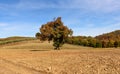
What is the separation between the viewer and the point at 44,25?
60875 millimetres

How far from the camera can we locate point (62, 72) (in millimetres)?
18922

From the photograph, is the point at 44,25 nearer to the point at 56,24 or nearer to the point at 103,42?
the point at 56,24

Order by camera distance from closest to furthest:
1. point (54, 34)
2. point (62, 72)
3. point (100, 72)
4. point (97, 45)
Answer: point (100, 72), point (62, 72), point (54, 34), point (97, 45)

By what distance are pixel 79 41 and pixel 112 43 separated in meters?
16.6

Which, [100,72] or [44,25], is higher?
[44,25]

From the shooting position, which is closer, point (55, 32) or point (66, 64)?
point (66, 64)

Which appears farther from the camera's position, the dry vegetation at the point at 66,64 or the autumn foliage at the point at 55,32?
the autumn foliage at the point at 55,32

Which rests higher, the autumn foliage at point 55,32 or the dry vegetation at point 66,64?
the autumn foliage at point 55,32

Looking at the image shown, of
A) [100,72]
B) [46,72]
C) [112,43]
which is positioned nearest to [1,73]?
[46,72]

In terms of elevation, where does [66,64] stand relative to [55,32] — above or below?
below

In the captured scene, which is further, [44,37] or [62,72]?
[44,37]

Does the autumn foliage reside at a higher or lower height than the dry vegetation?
higher

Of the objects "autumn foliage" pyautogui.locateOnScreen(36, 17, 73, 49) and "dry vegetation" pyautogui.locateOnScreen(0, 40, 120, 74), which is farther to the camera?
"autumn foliage" pyautogui.locateOnScreen(36, 17, 73, 49)

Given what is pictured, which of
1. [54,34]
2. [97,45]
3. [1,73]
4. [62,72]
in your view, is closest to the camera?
[62,72]
